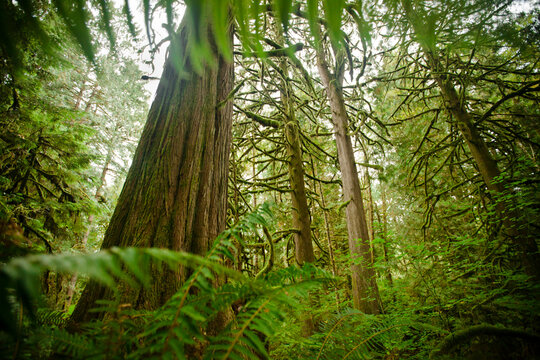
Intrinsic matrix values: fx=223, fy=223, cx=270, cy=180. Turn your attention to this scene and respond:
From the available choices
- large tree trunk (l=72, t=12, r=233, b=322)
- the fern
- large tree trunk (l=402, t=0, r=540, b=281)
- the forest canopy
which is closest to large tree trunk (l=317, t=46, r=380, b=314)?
the forest canopy

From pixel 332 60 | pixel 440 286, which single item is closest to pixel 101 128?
pixel 332 60

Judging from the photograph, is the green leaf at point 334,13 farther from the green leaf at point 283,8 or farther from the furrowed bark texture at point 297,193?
the furrowed bark texture at point 297,193

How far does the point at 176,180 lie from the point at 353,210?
392 cm

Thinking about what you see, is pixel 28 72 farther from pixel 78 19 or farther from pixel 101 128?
pixel 101 128

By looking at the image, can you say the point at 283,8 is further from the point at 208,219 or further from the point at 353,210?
the point at 353,210

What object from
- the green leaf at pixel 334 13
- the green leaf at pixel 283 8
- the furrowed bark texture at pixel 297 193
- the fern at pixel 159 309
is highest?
the furrowed bark texture at pixel 297 193

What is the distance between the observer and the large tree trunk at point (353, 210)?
13.2ft

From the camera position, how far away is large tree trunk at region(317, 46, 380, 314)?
404cm

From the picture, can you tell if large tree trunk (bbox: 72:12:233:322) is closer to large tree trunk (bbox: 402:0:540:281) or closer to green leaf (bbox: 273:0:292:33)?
green leaf (bbox: 273:0:292:33)

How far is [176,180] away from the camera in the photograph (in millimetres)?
1822

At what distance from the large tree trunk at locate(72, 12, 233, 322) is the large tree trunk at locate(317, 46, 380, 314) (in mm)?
3081

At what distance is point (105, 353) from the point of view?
635mm

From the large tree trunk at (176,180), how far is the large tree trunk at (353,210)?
10.1 ft

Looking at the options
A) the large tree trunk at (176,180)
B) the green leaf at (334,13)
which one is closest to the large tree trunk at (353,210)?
the large tree trunk at (176,180)
